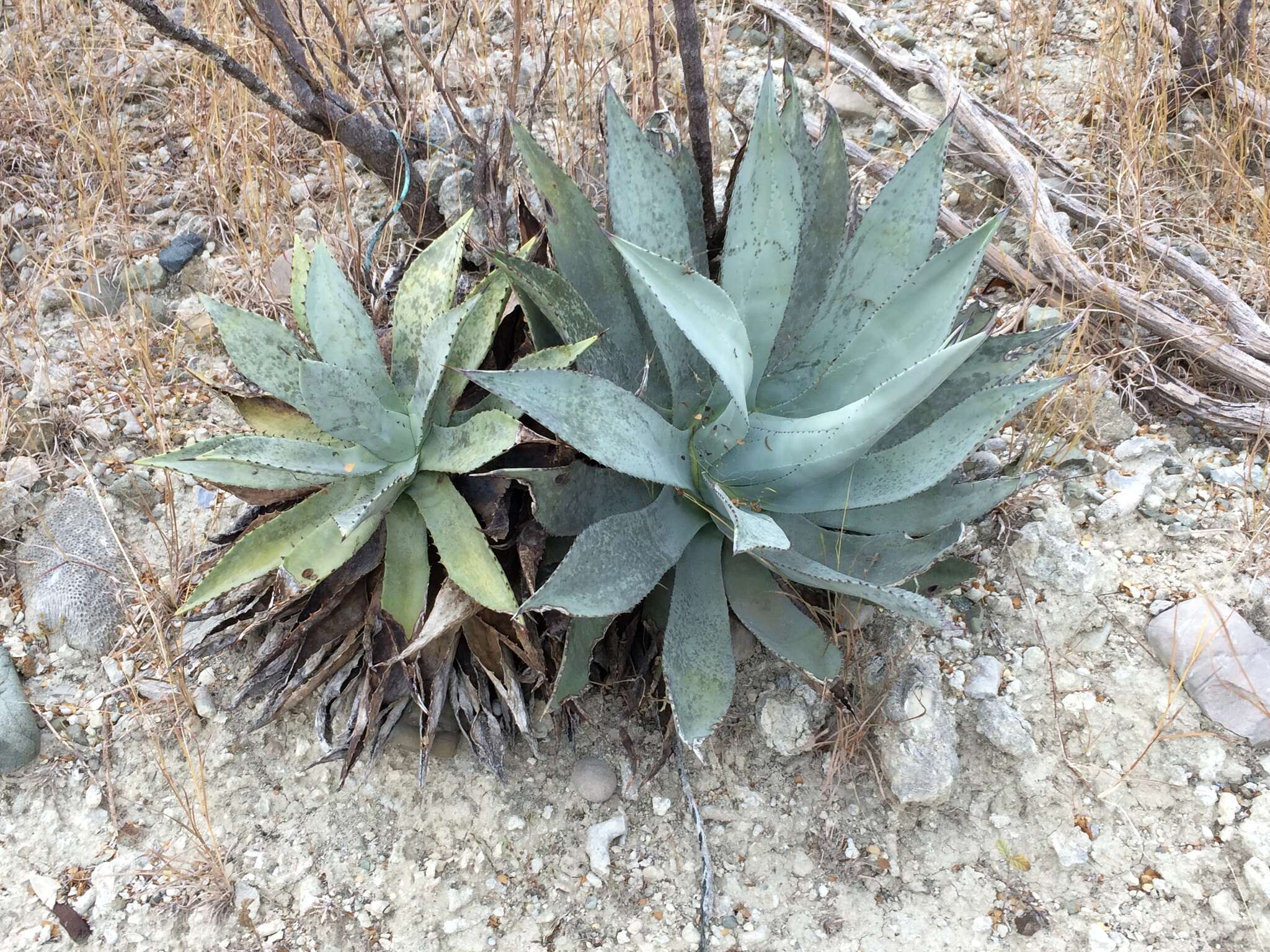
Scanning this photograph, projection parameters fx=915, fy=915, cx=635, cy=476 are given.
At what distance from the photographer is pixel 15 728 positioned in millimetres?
1878

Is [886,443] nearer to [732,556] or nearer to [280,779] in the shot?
[732,556]

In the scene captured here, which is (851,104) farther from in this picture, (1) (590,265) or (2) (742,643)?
(2) (742,643)

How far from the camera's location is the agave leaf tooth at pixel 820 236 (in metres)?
1.79

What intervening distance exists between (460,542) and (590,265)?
0.57m

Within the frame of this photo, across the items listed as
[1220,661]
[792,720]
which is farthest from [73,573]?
[1220,661]

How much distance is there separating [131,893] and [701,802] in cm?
108

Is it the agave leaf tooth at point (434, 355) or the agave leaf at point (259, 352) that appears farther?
the agave leaf at point (259, 352)

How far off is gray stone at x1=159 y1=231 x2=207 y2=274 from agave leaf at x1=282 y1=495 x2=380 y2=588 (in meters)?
1.53

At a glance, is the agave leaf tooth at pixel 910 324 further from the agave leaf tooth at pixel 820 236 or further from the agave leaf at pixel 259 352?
the agave leaf at pixel 259 352

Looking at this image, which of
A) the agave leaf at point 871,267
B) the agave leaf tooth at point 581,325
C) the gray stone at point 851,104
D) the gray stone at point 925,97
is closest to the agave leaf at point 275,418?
the agave leaf tooth at point 581,325

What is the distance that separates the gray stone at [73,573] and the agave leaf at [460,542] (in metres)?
0.92

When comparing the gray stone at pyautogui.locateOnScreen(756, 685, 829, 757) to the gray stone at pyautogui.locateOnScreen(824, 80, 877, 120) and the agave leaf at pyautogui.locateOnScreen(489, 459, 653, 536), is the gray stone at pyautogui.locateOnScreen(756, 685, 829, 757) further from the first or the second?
the gray stone at pyautogui.locateOnScreen(824, 80, 877, 120)

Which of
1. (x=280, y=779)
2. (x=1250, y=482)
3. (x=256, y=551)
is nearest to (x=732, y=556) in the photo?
(x=256, y=551)

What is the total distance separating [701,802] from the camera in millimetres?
1794
